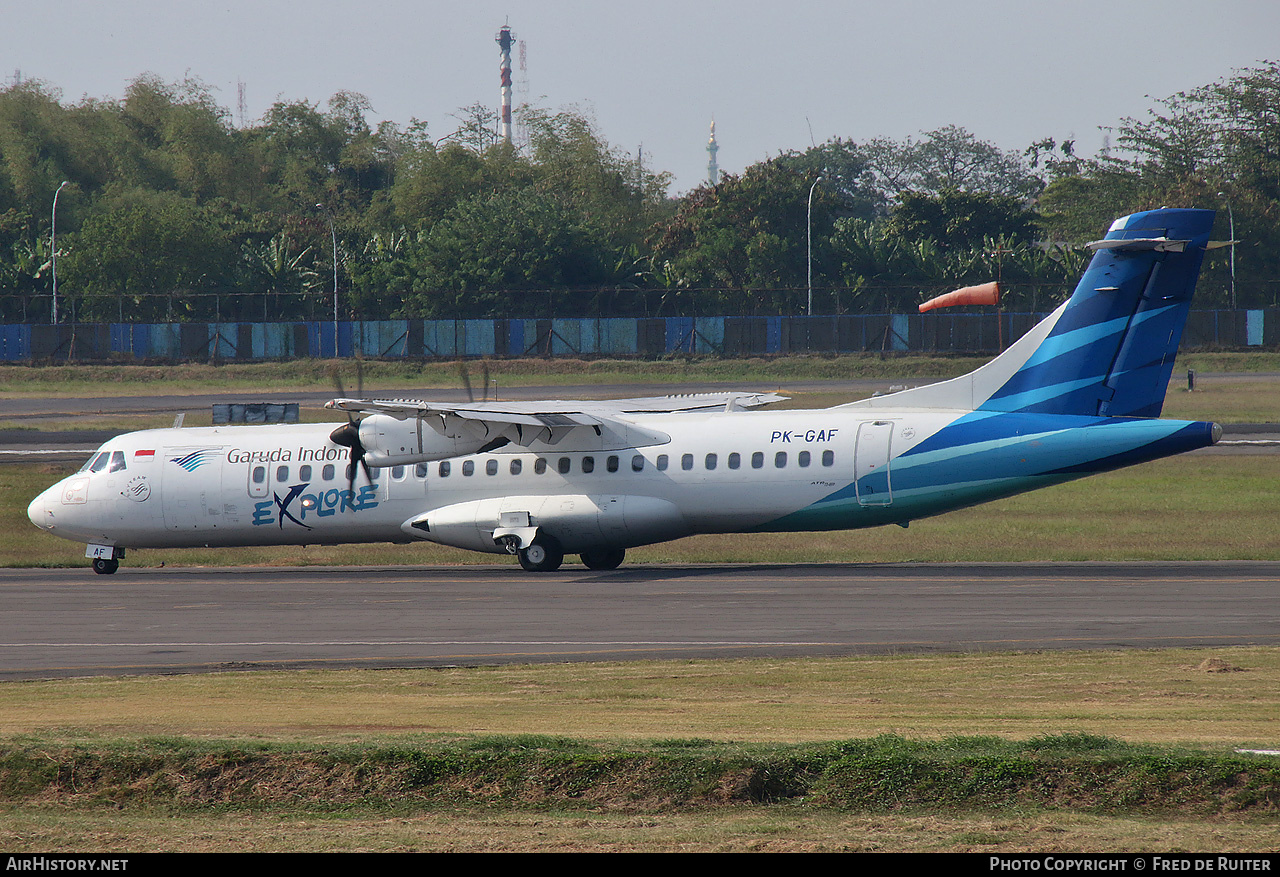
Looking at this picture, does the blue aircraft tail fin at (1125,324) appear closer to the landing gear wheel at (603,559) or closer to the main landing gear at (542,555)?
the landing gear wheel at (603,559)

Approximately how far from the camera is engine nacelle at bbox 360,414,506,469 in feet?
88.0

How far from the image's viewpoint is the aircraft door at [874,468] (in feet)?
85.1

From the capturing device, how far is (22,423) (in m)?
61.9

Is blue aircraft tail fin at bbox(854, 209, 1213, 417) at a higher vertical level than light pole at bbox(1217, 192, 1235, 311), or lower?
lower

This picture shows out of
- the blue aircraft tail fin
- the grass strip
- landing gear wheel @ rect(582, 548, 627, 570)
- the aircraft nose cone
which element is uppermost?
the blue aircraft tail fin

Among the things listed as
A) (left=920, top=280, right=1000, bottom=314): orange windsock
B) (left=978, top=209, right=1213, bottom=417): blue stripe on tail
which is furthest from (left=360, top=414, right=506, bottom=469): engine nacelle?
(left=978, top=209, right=1213, bottom=417): blue stripe on tail

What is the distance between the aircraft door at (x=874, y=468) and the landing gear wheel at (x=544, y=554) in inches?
264

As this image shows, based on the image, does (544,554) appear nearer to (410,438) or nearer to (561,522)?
(561,522)

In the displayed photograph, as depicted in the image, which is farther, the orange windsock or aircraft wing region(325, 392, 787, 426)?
the orange windsock

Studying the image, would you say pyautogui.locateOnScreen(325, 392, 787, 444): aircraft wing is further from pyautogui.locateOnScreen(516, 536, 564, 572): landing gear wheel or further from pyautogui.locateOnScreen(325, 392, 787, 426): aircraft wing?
pyautogui.locateOnScreen(516, 536, 564, 572): landing gear wheel

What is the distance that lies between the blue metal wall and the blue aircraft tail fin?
57.2 metres

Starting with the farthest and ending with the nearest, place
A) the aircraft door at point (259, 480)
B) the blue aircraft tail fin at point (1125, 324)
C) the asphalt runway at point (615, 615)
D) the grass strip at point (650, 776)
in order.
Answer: the aircraft door at point (259, 480)
the blue aircraft tail fin at point (1125, 324)
the asphalt runway at point (615, 615)
the grass strip at point (650, 776)

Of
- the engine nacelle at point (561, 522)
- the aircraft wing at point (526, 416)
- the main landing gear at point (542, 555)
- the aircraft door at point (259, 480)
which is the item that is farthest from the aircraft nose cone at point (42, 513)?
the main landing gear at point (542, 555)

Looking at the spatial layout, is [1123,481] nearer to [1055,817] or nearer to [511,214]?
[1055,817]
